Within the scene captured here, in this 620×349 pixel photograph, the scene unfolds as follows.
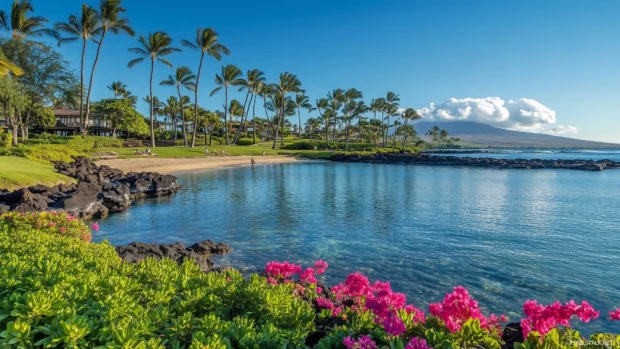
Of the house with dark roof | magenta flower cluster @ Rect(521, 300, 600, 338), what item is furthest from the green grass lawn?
the house with dark roof

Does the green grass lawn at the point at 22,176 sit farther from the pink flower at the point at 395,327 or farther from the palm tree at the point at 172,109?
the palm tree at the point at 172,109

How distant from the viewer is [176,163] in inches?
1933

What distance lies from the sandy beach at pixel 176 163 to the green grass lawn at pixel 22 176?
49.0 feet

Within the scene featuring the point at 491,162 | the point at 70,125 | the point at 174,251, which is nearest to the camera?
the point at 174,251

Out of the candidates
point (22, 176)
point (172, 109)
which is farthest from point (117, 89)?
point (22, 176)

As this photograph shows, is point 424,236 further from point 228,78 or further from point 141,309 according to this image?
point 228,78

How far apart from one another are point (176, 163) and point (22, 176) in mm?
28504

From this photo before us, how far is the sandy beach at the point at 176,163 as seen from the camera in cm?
4172

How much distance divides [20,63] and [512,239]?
182ft

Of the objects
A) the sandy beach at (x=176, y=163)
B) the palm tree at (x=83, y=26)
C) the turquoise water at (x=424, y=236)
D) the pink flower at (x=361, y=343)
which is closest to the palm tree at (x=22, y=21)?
the palm tree at (x=83, y=26)

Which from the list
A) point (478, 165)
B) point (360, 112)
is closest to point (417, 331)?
point (478, 165)

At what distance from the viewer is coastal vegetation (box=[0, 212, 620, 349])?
3.09 m

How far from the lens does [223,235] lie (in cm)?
1479

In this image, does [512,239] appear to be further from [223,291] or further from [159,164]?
[159,164]
